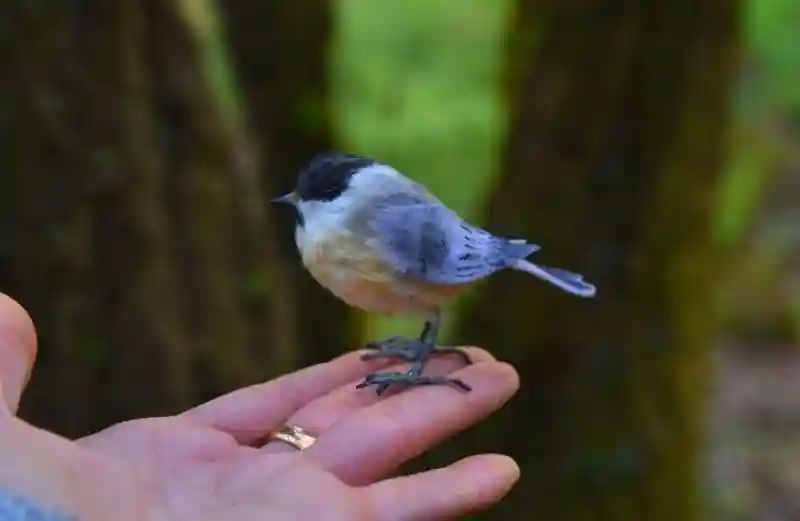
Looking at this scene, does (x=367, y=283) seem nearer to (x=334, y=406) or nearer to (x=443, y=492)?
(x=334, y=406)

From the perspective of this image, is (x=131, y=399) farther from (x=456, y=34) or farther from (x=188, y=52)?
(x=456, y=34)

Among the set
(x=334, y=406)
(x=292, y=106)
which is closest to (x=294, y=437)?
(x=334, y=406)

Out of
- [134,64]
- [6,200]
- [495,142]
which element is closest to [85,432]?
[6,200]

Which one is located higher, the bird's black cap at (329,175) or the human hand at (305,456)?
the bird's black cap at (329,175)

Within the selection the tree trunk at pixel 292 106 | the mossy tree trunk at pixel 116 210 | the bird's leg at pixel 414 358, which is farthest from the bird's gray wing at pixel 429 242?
the tree trunk at pixel 292 106

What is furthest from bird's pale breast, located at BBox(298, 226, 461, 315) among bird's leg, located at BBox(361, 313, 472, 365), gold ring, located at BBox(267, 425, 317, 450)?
gold ring, located at BBox(267, 425, 317, 450)

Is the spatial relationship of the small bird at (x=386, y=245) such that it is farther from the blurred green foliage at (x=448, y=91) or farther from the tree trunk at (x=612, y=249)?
the blurred green foliage at (x=448, y=91)
